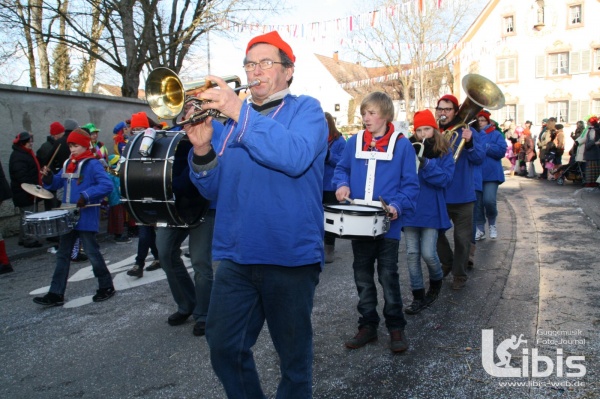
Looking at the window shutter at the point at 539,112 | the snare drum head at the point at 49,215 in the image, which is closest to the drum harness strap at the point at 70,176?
the snare drum head at the point at 49,215

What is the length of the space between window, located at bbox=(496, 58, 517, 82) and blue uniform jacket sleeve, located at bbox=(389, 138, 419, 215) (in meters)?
35.1

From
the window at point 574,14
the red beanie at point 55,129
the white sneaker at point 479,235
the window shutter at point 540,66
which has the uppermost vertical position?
the window at point 574,14

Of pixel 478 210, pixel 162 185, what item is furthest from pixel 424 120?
pixel 478 210

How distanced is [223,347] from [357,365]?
1618 millimetres

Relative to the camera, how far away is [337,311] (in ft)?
16.1

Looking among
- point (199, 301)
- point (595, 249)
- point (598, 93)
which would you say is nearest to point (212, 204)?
point (199, 301)

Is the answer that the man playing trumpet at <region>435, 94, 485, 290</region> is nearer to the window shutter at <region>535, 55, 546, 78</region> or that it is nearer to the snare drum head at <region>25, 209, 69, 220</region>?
the snare drum head at <region>25, 209, 69, 220</region>

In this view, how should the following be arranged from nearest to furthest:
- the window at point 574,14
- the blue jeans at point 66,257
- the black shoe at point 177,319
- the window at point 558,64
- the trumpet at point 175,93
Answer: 1. the trumpet at point 175,93
2. the black shoe at point 177,319
3. the blue jeans at point 66,257
4. the window at point 574,14
5. the window at point 558,64

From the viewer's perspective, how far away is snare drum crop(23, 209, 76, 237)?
5.11m

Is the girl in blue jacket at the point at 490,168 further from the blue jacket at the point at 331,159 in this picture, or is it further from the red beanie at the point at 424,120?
the red beanie at the point at 424,120

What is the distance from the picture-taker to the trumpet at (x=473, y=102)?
5602 millimetres

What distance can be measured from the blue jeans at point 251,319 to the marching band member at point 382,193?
1.58m

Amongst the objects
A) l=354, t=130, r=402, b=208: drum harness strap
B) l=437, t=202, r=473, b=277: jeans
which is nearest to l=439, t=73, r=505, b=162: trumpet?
l=437, t=202, r=473, b=277: jeans

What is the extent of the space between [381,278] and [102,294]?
3211 mm
